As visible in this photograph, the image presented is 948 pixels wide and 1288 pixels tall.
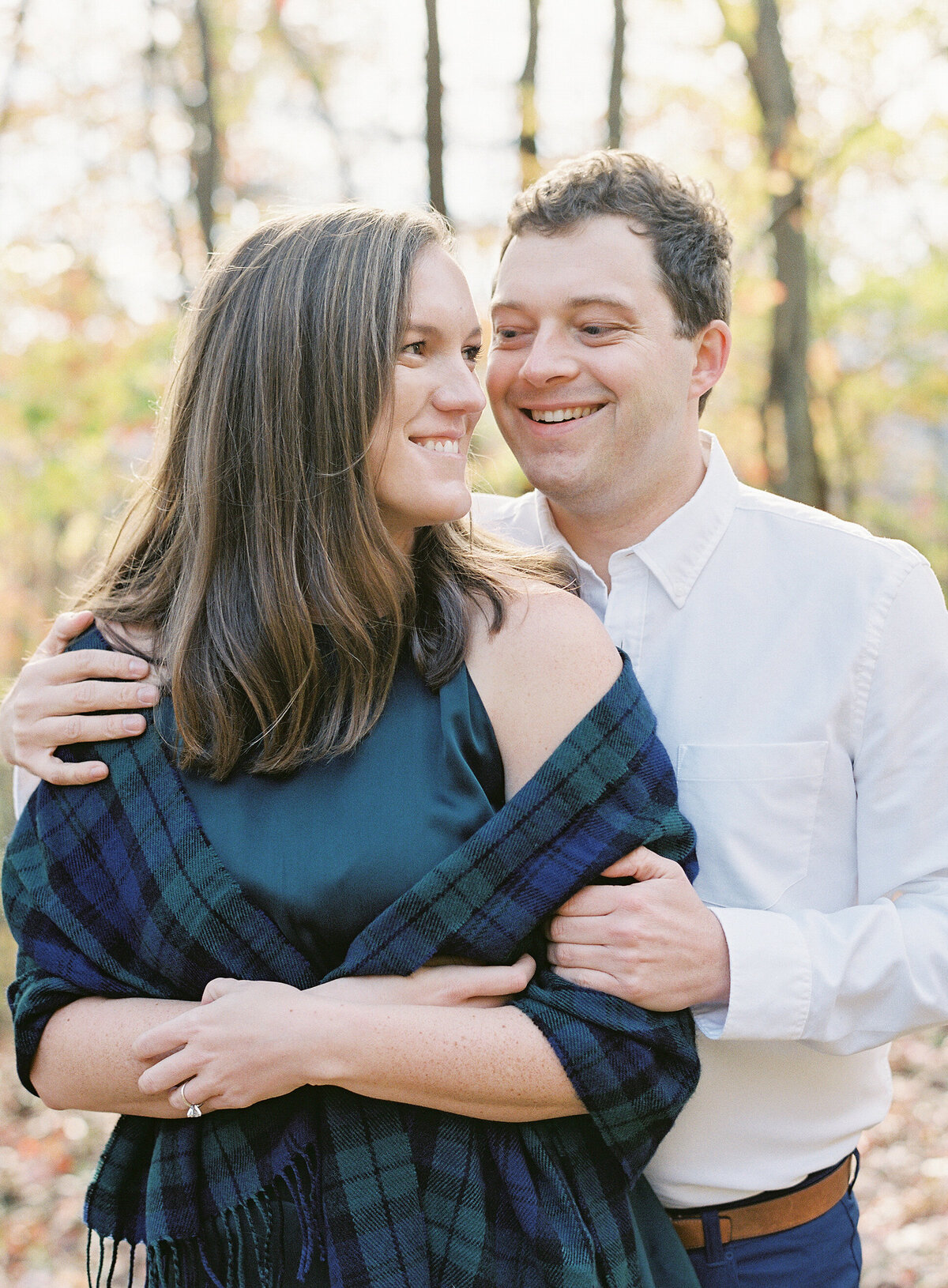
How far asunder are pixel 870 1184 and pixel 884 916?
3.13 m

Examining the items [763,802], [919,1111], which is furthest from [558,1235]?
[919,1111]

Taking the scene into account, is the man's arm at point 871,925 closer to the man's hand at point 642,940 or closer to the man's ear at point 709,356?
the man's hand at point 642,940

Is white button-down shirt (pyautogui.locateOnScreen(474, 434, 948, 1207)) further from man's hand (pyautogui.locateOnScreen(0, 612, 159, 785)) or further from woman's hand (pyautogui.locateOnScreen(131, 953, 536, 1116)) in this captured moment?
man's hand (pyautogui.locateOnScreen(0, 612, 159, 785))

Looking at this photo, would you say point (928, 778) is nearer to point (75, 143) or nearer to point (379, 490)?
point (379, 490)

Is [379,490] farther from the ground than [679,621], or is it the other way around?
[379,490]

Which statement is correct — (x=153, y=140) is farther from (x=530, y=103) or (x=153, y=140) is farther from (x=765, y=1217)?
(x=765, y=1217)

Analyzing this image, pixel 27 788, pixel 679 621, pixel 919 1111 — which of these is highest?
pixel 679 621

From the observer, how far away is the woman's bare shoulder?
1561 millimetres

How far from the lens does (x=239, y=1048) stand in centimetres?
146

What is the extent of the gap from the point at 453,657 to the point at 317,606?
9.1 inches

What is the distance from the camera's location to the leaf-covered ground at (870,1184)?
12.2ft

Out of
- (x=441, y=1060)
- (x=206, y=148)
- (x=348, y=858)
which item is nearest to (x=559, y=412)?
(x=348, y=858)

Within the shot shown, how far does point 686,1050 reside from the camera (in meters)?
1.56

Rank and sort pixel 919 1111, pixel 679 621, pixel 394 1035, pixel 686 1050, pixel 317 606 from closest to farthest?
1. pixel 394 1035
2. pixel 686 1050
3. pixel 317 606
4. pixel 679 621
5. pixel 919 1111
